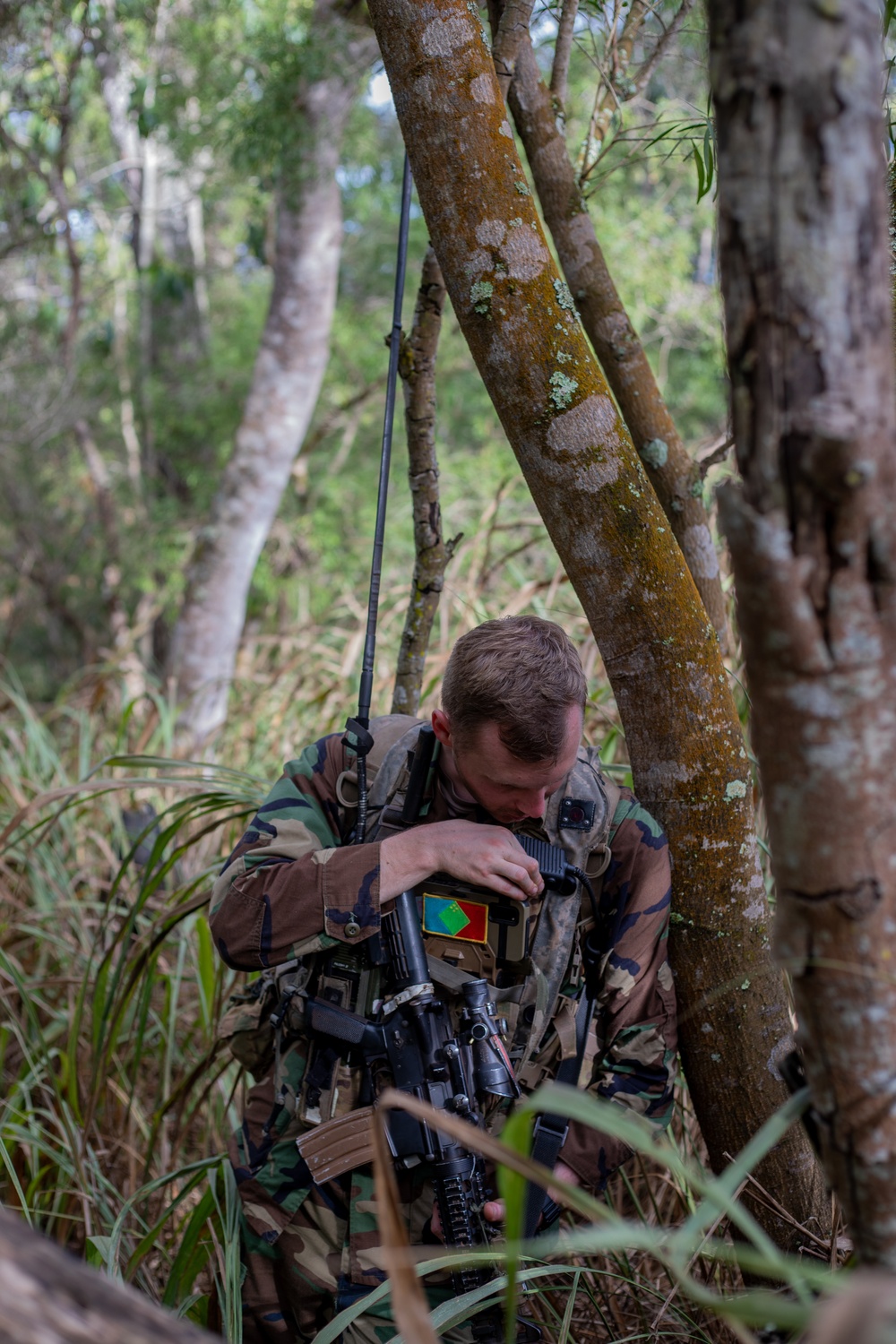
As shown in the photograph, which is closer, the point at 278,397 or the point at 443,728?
the point at 443,728

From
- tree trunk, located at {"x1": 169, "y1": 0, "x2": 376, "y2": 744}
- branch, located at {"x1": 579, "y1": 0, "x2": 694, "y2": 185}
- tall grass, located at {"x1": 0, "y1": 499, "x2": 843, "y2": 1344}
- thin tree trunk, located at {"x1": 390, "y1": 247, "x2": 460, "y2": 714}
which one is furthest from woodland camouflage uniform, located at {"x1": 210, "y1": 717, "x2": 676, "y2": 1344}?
tree trunk, located at {"x1": 169, "y1": 0, "x2": 376, "y2": 744}

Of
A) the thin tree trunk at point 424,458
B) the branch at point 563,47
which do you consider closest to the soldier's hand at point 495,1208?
the thin tree trunk at point 424,458

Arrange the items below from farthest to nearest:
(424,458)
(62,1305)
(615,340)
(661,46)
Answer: (424,458) < (661,46) < (615,340) < (62,1305)

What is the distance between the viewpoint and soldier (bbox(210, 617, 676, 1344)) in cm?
173

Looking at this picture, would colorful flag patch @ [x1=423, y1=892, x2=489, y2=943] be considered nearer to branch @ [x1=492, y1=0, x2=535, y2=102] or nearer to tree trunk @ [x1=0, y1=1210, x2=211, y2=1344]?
tree trunk @ [x1=0, y1=1210, x2=211, y2=1344]

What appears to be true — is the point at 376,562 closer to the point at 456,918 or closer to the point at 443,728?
the point at 443,728

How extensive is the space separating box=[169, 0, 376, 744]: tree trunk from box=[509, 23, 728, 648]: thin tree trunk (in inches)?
156

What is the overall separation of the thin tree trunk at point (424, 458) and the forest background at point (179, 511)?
0.34 m

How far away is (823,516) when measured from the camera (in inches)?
30.7

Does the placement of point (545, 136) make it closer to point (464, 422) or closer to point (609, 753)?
point (609, 753)

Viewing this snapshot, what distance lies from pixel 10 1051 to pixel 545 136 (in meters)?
2.86

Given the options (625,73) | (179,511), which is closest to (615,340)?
(625,73)

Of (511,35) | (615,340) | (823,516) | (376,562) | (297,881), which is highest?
(511,35)

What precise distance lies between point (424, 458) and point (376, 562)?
35 cm
